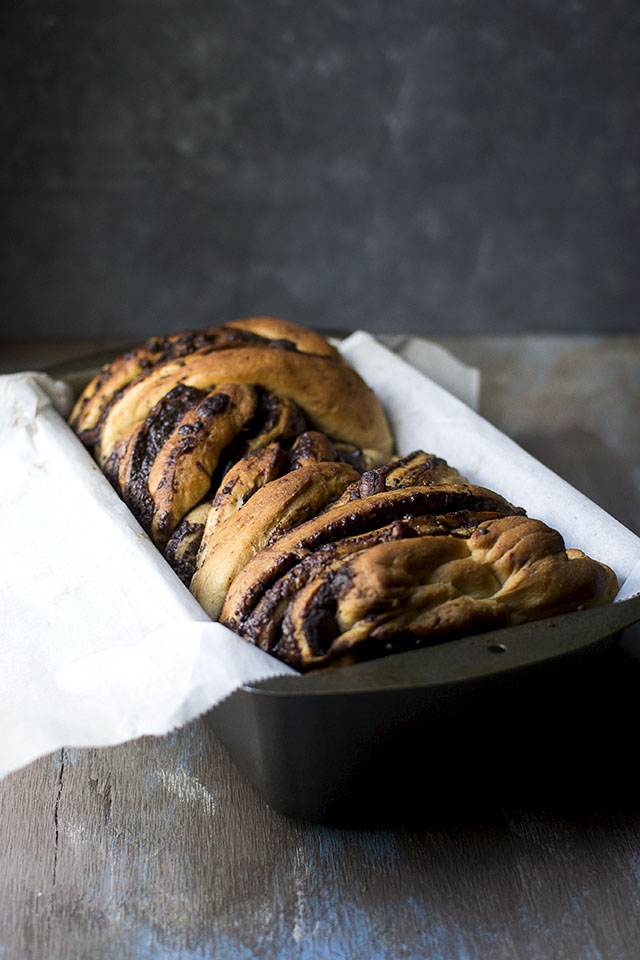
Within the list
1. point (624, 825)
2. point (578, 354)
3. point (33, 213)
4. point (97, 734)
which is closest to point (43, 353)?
point (33, 213)

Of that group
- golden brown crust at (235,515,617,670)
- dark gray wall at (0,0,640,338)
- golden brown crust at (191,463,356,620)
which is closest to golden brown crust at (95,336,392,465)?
golden brown crust at (191,463,356,620)

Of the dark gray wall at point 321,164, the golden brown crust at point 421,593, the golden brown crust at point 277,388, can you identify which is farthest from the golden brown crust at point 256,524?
the dark gray wall at point 321,164

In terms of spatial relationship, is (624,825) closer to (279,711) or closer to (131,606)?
(279,711)

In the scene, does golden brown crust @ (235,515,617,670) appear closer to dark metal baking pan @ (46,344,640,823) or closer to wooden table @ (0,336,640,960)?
dark metal baking pan @ (46,344,640,823)

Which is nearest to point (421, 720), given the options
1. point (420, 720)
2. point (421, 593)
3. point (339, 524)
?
point (420, 720)

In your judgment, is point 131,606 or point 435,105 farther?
point 435,105

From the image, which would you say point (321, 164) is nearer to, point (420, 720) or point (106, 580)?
point (106, 580)

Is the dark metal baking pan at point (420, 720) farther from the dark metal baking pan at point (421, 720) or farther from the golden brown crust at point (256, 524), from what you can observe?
the golden brown crust at point (256, 524)
